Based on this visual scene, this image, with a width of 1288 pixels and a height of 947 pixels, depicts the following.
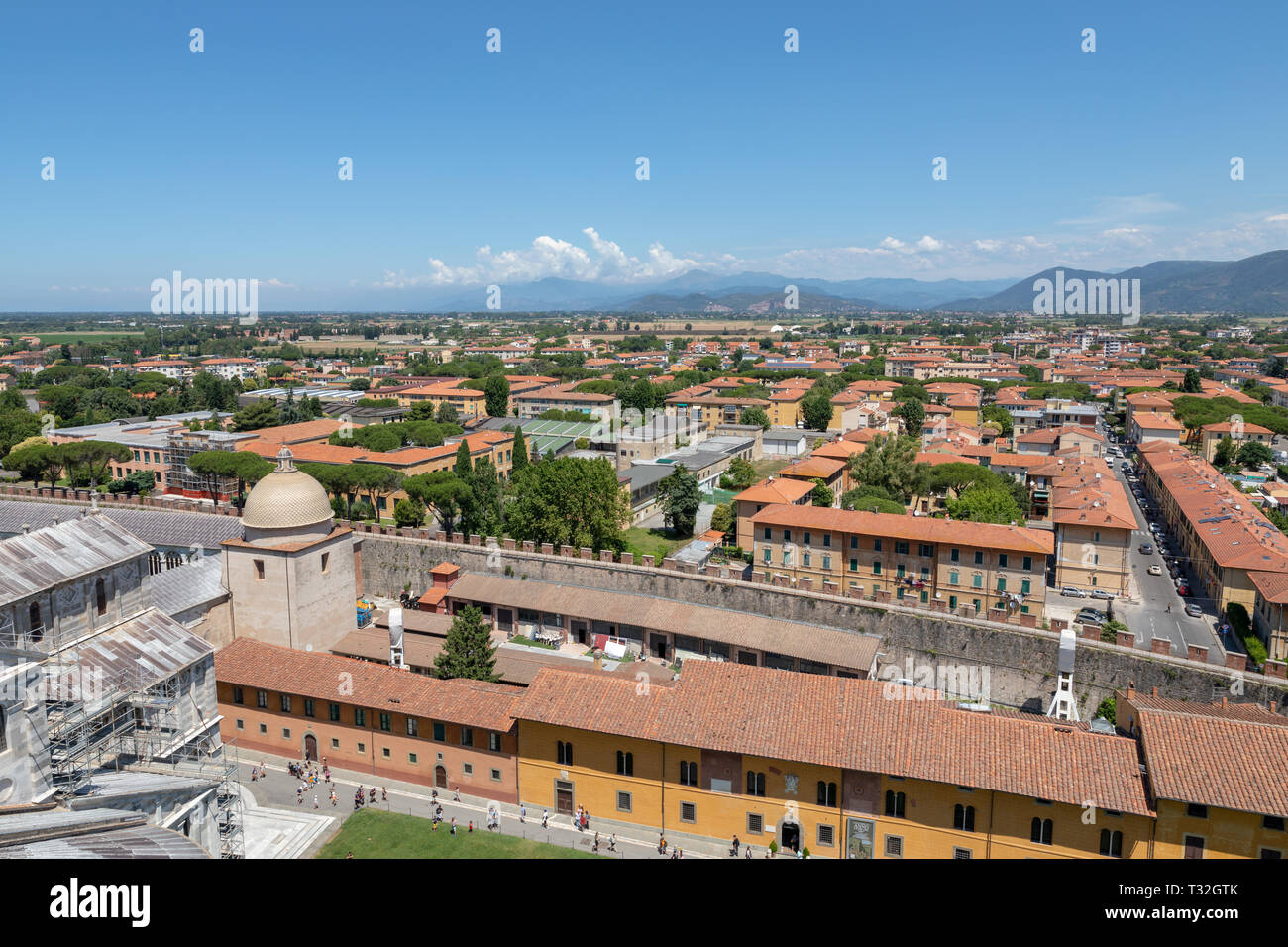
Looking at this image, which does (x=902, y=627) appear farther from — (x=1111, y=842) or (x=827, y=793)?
(x=1111, y=842)

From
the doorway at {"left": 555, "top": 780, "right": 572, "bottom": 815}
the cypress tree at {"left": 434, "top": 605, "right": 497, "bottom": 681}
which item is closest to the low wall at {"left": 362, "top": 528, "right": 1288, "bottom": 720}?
the cypress tree at {"left": 434, "top": 605, "right": 497, "bottom": 681}

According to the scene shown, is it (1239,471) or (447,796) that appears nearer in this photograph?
(447,796)

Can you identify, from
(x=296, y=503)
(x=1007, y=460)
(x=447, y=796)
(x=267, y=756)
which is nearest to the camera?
(x=447, y=796)

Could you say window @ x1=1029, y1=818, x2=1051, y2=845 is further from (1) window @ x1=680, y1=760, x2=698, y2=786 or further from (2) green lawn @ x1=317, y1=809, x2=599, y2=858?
(2) green lawn @ x1=317, y1=809, x2=599, y2=858
